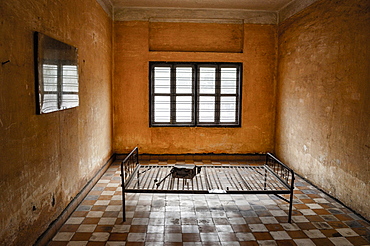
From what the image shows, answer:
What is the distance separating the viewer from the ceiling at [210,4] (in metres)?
6.73

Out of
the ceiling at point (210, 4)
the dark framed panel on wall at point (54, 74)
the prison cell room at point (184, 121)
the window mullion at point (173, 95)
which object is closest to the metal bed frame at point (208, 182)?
the prison cell room at point (184, 121)

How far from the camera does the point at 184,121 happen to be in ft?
25.2

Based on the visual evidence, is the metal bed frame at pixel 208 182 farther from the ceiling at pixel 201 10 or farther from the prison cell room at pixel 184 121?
the ceiling at pixel 201 10

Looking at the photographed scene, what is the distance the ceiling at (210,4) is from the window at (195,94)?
136 cm

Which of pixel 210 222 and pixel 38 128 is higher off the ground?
pixel 38 128

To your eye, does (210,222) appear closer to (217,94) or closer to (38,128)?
(38,128)

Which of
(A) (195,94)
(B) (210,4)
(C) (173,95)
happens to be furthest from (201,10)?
(C) (173,95)

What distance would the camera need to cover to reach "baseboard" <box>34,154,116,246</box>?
136 inches

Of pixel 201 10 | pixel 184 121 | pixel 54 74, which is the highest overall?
pixel 201 10

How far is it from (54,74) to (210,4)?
4487mm

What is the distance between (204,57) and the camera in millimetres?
7418

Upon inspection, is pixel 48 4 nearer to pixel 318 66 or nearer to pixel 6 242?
pixel 6 242

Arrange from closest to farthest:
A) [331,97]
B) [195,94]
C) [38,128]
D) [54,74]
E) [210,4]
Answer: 1. [38,128]
2. [54,74]
3. [331,97]
4. [210,4]
5. [195,94]

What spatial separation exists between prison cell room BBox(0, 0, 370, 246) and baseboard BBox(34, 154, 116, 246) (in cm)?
4
